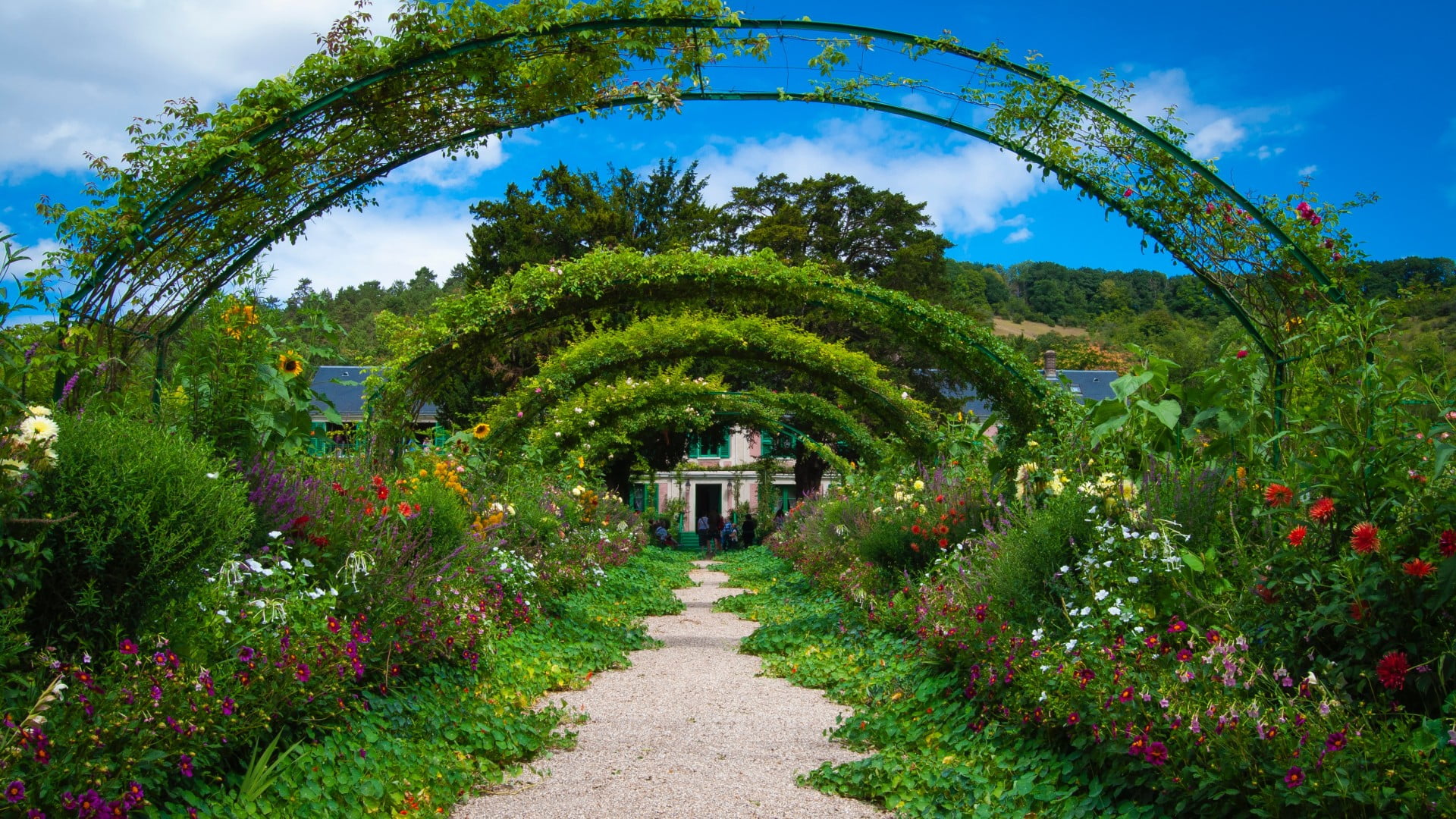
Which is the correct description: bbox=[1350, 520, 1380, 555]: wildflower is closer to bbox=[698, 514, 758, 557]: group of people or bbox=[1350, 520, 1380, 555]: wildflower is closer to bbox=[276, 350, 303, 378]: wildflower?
bbox=[276, 350, 303, 378]: wildflower

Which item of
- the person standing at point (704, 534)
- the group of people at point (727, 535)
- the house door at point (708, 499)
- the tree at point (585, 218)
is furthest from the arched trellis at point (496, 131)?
the house door at point (708, 499)

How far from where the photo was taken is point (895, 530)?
7543 mm

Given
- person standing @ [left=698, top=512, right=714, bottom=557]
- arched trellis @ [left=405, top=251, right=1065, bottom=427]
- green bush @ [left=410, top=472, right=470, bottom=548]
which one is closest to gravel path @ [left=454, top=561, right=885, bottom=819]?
green bush @ [left=410, top=472, right=470, bottom=548]

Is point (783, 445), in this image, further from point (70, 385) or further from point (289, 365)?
point (70, 385)

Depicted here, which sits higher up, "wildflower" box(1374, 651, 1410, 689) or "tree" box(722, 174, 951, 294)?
"tree" box(722, 174, 951, 294)

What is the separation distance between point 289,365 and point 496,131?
1767 mm

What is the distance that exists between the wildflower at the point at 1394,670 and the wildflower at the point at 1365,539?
0.28 meters

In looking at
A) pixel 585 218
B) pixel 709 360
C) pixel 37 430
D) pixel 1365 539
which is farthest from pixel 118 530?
pixel 585 218

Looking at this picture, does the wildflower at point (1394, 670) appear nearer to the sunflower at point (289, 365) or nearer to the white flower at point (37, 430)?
the white flower at point (37, 430)

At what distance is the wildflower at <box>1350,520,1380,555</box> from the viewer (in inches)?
98.2

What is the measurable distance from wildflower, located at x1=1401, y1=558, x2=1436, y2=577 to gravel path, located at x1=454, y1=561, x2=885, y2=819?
183 cm

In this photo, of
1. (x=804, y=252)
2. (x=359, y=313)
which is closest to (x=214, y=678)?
(x=804, y=252)

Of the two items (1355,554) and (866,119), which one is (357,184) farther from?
(1355,554)

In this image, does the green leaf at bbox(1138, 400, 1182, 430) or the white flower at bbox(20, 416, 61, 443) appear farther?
the green leaf at bbox(1138, 400, 1182, 430)
